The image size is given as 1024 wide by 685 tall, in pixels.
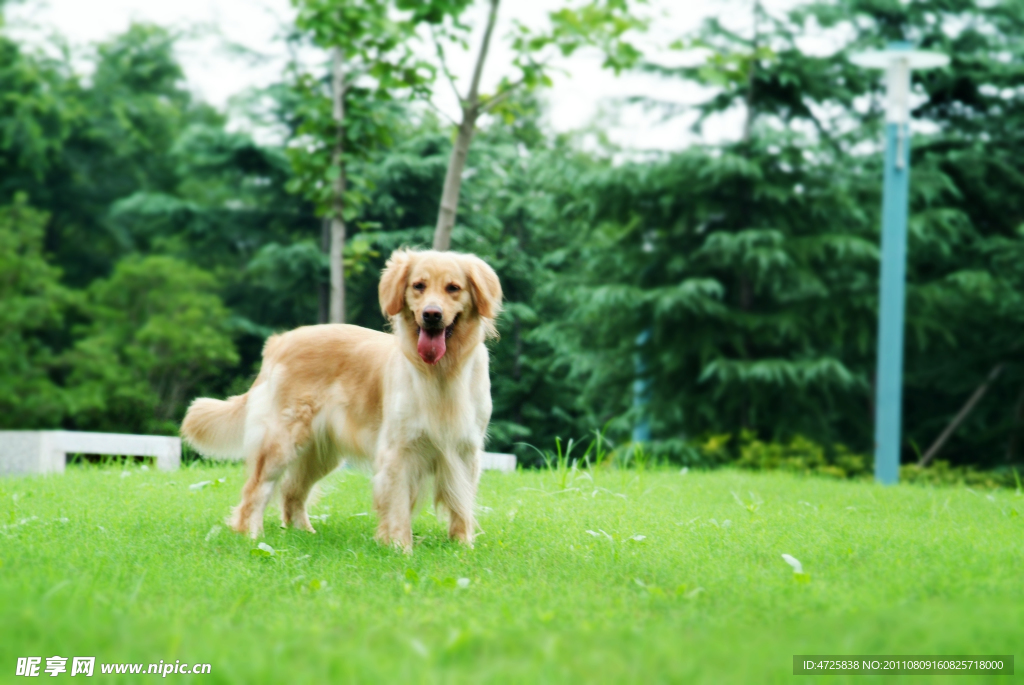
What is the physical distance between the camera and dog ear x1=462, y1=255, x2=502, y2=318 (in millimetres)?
4797

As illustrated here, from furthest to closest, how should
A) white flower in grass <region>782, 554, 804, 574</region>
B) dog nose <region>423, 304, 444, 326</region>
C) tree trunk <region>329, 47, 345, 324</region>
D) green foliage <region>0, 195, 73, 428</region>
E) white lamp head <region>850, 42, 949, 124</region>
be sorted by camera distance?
green foliage <region>0, 195, 73, 428</region>
white lamp head <region>850, 42, 949, 124</region>
tree trunk <region>329, 47, 345, 324</region>
dog nose <region>423, 304, 444, 326</region>
white flower in grass <region>782, 554, 804, 574</region>

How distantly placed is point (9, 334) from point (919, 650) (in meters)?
18.7

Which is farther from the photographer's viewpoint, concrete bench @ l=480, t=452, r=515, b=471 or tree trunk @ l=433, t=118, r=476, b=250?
concrete bench @ l=480, t=452, r=515, b=471

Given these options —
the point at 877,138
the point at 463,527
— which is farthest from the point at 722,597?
the point at 877,138

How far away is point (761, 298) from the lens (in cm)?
1377

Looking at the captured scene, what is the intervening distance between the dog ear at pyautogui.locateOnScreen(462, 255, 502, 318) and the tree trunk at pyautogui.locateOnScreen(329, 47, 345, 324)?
4405 millimetres

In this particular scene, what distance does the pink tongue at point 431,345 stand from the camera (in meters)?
4.65

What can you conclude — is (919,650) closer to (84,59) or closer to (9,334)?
(9,334)

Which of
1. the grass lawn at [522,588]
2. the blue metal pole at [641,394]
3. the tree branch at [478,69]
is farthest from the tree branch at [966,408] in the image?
the tree branch at [478,69]

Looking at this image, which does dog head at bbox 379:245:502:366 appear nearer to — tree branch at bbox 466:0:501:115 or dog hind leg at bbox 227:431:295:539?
dog hind leg at bbox 227:431:295:539

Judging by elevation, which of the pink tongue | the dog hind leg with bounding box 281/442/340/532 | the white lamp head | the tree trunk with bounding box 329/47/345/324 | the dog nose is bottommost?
the dog hind leg with bounding box 281/442/340/532

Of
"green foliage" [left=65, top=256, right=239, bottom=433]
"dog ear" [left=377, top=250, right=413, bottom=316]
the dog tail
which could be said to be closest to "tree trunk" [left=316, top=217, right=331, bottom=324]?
"green foliage" [left=65, top=256, right=239, bottom=433]

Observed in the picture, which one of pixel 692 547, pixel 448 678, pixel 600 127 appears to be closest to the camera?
pixel 448 678

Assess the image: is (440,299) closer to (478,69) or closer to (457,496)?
(457,496)
